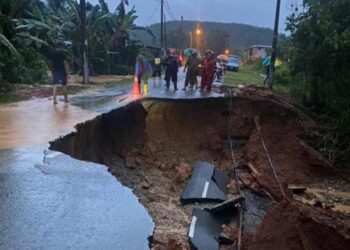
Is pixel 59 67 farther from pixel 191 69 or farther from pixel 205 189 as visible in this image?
pixel 191 69

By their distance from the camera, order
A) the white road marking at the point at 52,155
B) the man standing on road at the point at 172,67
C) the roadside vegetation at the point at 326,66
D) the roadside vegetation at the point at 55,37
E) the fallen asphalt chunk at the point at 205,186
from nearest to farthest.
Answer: the white road marking at the point at 52,155 → the fallen asphalt chunk at the point at 205,186 → the roadside vegetation at the point at 326,66 → the roadside vegetation at the point at 55,37 → the man standing on road at the point at 172,67

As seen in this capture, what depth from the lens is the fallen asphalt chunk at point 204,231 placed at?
7023mm

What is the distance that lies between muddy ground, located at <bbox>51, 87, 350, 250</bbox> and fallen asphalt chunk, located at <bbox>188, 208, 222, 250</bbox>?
0.16 meters

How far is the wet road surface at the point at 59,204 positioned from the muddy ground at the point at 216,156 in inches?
24.4

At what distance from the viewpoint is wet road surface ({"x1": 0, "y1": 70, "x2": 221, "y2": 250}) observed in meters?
4.62

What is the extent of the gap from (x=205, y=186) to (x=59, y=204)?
5938 millimetres

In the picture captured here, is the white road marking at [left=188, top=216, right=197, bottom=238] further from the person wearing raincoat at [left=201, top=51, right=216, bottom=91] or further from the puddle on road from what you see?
the person wearing raincoat at [left=201, top=51, right=216, bottom=91]

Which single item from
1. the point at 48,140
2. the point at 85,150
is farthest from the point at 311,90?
the point at 48,140

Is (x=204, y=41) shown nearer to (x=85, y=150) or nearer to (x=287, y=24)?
(x=287, y=24)

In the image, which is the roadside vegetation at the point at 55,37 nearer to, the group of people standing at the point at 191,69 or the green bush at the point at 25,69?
the green bush at the point at 25,69

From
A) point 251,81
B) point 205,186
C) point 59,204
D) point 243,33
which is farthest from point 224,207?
point 243,33

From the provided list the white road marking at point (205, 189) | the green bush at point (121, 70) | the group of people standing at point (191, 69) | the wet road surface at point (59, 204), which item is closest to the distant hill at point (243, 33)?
the green bush at point (121, 70)

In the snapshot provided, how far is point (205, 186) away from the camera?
11.1 metres

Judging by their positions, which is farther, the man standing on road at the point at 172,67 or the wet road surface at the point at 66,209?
the man standing on road at the point at 172,67
